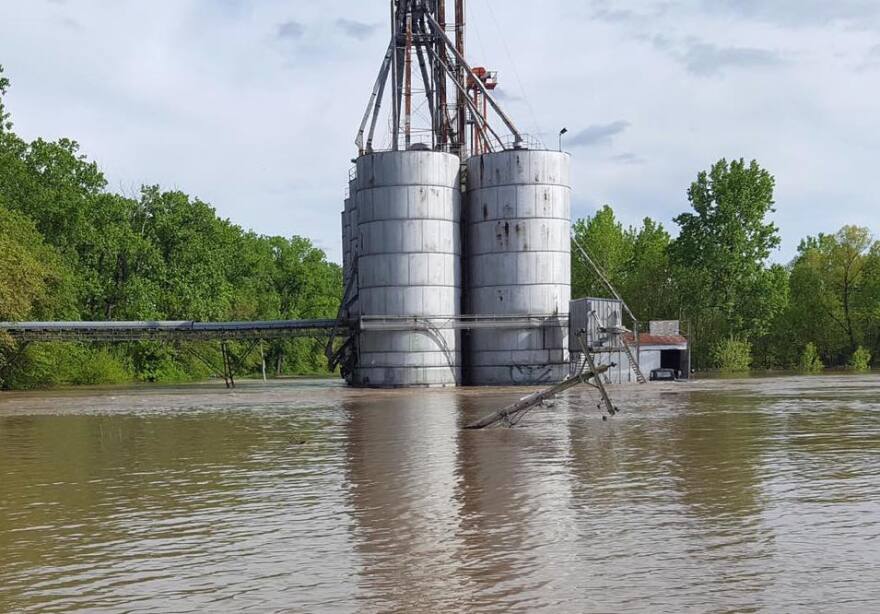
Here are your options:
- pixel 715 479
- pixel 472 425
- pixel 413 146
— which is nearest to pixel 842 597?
pixel 715 479

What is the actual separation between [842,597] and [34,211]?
7879cm

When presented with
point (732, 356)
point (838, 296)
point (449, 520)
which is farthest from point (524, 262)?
point (838, 296)

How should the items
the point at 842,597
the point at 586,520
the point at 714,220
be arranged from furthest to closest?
the point at 714,220 < the point at 586,520 < the point at 842,597

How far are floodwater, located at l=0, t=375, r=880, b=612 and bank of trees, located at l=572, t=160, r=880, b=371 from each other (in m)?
63.7

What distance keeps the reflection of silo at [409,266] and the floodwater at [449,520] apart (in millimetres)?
32100

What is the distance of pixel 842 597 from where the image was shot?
9.40 m

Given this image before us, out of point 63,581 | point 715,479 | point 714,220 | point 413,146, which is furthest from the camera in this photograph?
point 714,220

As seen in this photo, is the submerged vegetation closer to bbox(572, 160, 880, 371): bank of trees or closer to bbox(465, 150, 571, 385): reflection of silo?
bbox(572, 160, 880, 371): bank of trees

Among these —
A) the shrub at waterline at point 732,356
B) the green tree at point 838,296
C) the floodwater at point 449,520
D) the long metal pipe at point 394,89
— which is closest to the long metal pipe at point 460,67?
the long metal pipe at point 394,89

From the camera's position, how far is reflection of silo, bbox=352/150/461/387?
6022 centimetres

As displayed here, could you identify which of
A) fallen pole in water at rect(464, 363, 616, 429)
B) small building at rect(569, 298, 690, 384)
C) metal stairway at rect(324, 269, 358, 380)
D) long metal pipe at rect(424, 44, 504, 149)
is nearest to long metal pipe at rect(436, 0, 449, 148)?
long metal pipe at rect(424, 44, 504, 149)

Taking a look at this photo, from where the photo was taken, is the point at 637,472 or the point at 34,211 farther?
the point at 34,211

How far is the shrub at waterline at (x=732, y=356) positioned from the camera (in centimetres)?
9450

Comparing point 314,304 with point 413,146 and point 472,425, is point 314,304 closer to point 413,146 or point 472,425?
point 413,146
